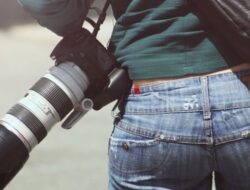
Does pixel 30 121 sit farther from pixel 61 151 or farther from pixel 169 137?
pixel 61 151

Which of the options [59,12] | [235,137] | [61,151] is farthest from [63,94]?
[61,151]

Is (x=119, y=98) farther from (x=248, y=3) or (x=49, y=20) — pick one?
(x=248, y=3)

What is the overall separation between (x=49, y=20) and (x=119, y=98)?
254 millimetres

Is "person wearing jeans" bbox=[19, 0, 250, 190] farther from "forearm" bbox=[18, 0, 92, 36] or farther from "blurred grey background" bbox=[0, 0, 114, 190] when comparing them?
"blurred grey background" bbox=[0, 0, 114, 190]

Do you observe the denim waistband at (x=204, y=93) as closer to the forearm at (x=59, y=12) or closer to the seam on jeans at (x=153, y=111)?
the seam on jeans at (x=153, y=111)

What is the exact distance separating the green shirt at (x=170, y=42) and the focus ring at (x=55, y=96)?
0.20 meters

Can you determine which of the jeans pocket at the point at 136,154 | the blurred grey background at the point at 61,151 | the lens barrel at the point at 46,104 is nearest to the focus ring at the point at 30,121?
the lens barrel at the point at 46,104

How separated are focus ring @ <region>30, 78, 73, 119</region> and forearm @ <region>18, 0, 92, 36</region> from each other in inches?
5.3

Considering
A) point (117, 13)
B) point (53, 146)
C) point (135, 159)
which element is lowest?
point (53, 146)

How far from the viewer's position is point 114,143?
160 cm

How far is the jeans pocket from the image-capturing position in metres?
1.51

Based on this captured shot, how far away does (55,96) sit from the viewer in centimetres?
164

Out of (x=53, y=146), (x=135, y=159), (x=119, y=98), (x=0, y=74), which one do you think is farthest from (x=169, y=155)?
(x=0, y=74)

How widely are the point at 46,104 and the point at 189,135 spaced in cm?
37
